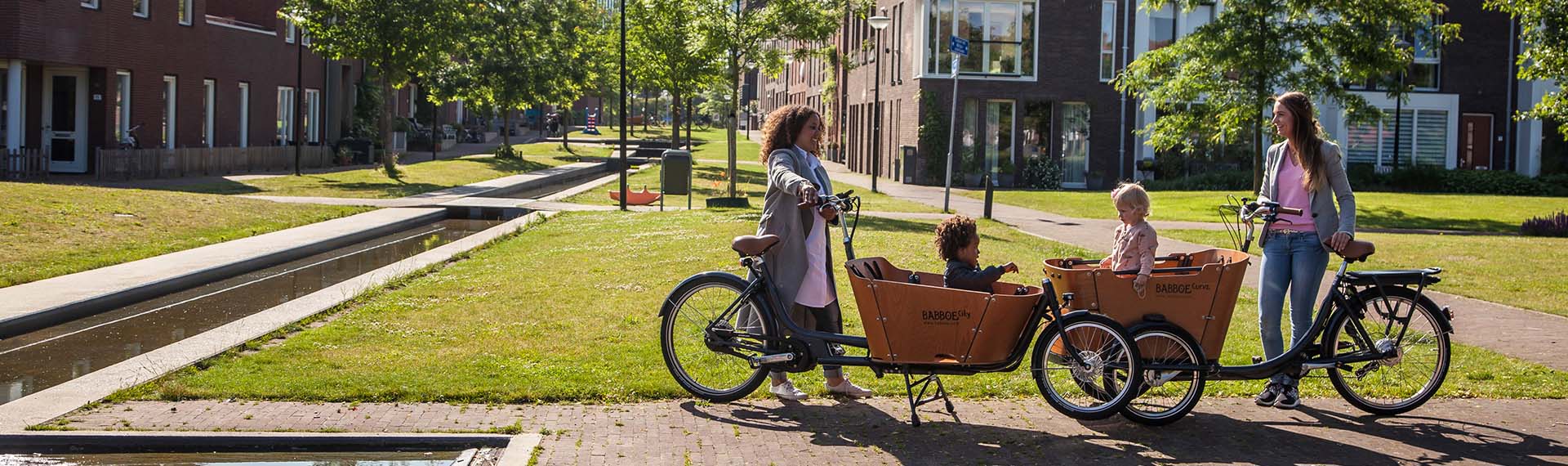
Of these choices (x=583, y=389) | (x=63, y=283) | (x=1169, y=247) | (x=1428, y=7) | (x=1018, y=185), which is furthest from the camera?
(x=1018, y=185)

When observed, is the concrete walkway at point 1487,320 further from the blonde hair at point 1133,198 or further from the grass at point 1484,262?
the blonde hair at point 1133,198

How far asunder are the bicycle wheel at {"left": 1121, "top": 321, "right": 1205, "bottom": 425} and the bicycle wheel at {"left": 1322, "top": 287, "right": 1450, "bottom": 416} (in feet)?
2.88

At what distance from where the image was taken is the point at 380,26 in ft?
110

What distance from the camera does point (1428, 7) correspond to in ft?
92.6

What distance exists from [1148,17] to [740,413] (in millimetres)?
36853

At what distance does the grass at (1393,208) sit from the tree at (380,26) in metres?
14.1

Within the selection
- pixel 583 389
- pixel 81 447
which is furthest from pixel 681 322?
pixel 81 447

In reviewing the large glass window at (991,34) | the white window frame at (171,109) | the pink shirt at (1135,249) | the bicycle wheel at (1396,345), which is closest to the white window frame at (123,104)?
the white window frame at (171,109)

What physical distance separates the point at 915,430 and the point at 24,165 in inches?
1034

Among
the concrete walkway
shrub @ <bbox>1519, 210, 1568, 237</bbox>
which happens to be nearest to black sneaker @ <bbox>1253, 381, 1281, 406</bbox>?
the concrete walkway

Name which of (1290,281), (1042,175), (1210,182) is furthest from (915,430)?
(1042,175)

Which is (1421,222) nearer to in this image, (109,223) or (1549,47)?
(1549,47)

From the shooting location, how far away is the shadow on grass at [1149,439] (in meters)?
5.93

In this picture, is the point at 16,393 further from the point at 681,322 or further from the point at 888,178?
the point at 888,178
